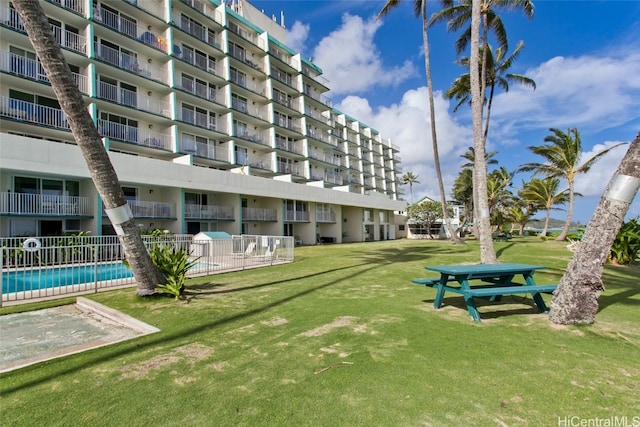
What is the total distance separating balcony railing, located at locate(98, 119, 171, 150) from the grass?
20.5 meters

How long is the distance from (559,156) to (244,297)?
34267mm

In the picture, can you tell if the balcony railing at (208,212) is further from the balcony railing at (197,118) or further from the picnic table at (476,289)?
the picnic table at (476,289)

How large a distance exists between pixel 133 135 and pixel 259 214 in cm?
1132

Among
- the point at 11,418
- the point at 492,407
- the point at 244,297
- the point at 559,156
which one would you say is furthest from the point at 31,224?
the point at 559,156

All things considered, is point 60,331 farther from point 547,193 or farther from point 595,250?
point 547,193

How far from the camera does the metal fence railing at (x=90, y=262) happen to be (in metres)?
8.74

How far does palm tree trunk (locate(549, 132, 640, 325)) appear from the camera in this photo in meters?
4.89

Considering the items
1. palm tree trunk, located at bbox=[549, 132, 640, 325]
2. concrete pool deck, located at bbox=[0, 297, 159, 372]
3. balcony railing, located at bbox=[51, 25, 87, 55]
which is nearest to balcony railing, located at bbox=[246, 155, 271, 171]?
balcony railing, located at bbox=[51, 25, 87, 55]

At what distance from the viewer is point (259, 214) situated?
29.5 metres

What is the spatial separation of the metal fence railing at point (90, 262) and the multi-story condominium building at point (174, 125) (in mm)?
3792

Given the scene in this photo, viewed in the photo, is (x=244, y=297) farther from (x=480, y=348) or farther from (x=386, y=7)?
(x=386, y=7)

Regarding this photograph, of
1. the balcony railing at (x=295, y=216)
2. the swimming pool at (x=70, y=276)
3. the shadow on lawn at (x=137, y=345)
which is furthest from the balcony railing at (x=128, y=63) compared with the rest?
the shadow on lawn at (x=137, y=345)

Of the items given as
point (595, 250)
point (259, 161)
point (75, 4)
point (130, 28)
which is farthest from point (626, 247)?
point (75, 4)

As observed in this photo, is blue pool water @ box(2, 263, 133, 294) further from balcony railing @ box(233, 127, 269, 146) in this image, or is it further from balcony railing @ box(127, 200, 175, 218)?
balcony railing @ box(233, 127, 269, 146)
